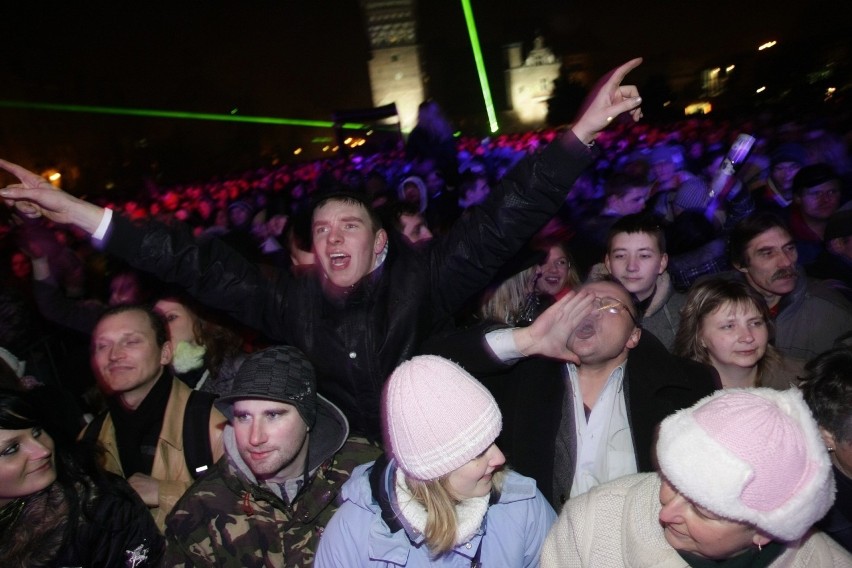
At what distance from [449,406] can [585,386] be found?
0.99m

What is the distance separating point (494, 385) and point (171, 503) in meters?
1.60

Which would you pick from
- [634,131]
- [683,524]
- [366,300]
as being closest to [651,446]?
[683,524]

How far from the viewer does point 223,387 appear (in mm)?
3520

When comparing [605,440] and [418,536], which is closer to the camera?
[418,536]

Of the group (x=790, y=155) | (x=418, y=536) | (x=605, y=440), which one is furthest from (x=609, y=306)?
(x=790, y=155)

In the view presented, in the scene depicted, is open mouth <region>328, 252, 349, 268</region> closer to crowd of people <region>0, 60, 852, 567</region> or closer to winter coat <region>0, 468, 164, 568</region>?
crowd of people <region>0, 60, 852, 567</region>

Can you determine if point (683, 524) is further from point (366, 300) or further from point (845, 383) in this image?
point (366, 300)

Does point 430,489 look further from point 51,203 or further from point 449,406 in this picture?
point 51,203

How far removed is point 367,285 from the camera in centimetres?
273

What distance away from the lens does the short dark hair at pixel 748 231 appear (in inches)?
138

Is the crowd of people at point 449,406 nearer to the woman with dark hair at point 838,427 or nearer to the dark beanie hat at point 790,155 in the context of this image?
the woman with dark hair at point 838,427

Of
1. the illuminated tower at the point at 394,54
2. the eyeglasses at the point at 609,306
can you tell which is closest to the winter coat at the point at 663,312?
the eyeglasses at the point at 609,306

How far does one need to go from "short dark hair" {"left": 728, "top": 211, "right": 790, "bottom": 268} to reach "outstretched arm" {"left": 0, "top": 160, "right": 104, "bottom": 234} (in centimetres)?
355

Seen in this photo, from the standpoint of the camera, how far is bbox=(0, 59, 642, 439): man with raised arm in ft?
8.13
